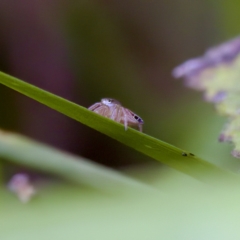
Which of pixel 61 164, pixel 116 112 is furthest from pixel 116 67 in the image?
pixel 61 164

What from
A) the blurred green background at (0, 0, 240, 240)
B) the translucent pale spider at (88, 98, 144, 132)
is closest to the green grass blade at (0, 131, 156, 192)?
the blurred green background at (0, 0, 240, 240)

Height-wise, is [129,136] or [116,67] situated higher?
[116,67]

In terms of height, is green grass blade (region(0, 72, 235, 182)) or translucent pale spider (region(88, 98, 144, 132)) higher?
translucent pale spider (region(88, 98, 144, 132))

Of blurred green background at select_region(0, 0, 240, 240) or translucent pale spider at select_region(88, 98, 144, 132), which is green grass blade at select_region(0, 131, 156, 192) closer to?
blurred green background at select_region(0, 0, 240, 240)

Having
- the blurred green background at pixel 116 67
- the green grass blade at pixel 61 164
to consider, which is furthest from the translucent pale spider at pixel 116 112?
the green grass blade at pixel 61 164

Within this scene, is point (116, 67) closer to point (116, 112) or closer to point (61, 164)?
point (116, 112)
